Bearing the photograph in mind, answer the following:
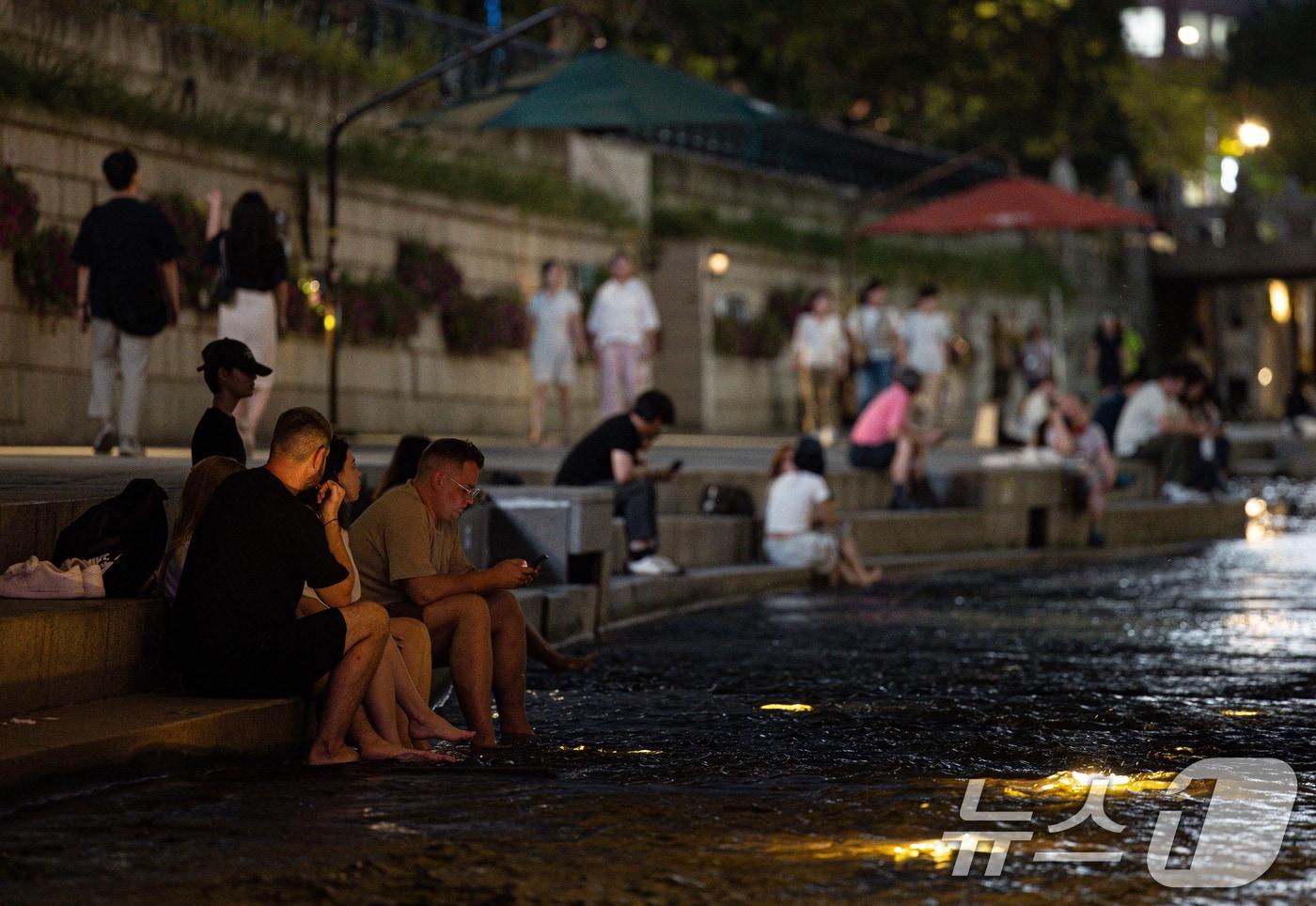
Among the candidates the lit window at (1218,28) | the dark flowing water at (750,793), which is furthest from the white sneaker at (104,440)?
the lit window at (1218,28)

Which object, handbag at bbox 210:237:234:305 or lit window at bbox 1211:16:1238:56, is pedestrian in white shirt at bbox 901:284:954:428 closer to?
handbag at bbox 210:237:234:305

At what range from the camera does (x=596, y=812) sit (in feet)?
20.0

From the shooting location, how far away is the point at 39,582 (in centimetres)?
691

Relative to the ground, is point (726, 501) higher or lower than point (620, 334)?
lower

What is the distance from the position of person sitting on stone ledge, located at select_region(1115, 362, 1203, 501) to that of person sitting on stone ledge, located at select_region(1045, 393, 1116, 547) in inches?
92.4

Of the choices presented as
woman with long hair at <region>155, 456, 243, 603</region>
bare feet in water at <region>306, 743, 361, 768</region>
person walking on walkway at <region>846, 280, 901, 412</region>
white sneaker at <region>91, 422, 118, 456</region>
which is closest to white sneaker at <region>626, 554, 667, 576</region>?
white sneaker at <region>91, 422, 118, 456</region>

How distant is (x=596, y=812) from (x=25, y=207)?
1006cm

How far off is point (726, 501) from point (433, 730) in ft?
26.0

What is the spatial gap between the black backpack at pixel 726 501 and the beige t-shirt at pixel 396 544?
6.94 metres

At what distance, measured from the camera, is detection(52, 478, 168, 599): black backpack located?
715 centimetres

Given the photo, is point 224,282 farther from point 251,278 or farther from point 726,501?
point 726,501

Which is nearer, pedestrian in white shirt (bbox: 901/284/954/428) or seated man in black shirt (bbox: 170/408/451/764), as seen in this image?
seated man in black shirt (bbox: 170/408/451/764)

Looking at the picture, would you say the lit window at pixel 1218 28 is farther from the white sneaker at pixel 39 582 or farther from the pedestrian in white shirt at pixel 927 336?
the white sneaker at pixel 39 582

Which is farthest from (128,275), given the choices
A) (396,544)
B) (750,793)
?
(750,793)
